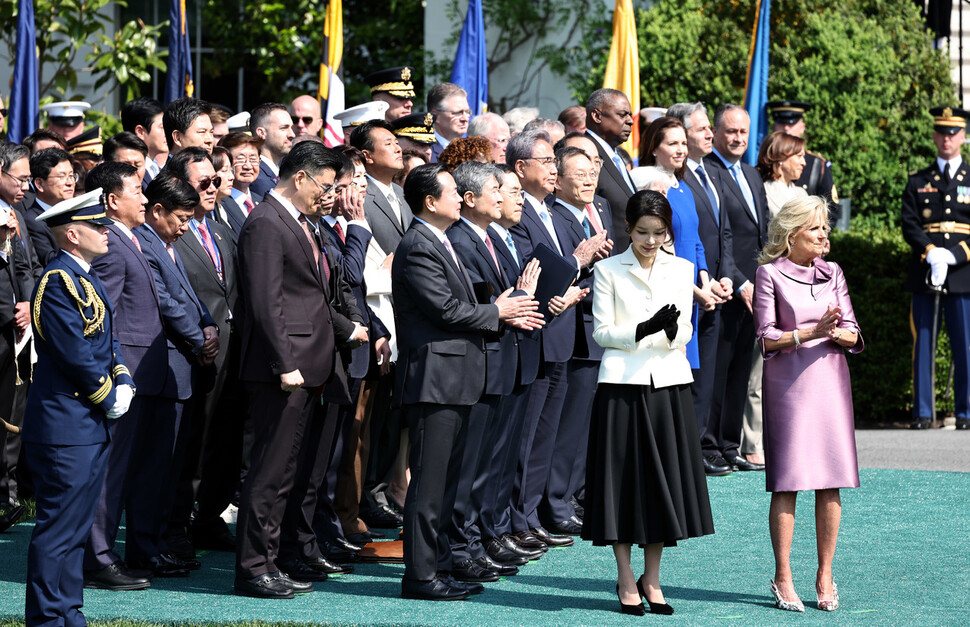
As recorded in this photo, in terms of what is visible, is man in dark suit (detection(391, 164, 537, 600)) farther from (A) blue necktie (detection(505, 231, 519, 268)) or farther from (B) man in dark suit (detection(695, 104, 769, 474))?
(B) man in dark suit (detection(695, 104, 769, 474))

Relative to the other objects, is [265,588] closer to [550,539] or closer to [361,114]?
[550,539]

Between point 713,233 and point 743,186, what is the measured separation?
0.66 m

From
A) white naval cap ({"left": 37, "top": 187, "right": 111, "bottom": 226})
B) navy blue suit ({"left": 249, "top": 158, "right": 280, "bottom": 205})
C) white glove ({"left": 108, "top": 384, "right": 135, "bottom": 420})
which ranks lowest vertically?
white glove ({"left": 108, "top": 384, "right": 135, "bottom": 420})

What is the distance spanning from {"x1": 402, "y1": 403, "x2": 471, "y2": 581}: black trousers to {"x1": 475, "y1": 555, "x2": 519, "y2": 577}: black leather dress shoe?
1.41 ft

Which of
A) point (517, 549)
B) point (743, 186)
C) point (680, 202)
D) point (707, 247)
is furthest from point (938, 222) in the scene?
point (517, 549)

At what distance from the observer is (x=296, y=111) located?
36.1ft

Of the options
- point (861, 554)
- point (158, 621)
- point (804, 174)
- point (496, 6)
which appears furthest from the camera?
point (496, 6)

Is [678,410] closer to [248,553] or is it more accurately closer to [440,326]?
[440,326]

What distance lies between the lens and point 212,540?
824 cm

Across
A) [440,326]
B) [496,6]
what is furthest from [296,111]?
[496,6]

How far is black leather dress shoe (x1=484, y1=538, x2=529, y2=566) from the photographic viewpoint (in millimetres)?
7773

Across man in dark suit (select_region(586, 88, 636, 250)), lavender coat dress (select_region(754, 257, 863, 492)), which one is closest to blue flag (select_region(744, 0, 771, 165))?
man in dark suit (select_region(586, 88, 636, 250))

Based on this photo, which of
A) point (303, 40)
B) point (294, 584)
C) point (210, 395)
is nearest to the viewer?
point (294, 584)

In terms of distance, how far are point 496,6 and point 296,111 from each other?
9836mm
